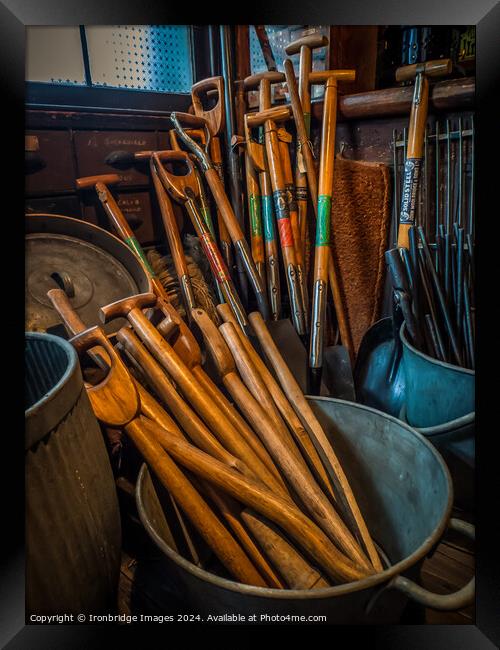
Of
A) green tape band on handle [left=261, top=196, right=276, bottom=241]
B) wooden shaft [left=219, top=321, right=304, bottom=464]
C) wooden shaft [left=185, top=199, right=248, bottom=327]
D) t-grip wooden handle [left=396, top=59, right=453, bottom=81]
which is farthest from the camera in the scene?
green tape band on handle [left=261, top=196, right=276, bottom=241]

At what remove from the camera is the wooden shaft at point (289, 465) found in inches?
37.5

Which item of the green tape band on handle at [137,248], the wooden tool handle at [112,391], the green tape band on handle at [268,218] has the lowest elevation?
the wooden tool handle at [112,391]

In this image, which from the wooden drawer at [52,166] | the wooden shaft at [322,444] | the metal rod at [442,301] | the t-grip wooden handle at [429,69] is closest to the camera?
the wooden shaft at [322,444]

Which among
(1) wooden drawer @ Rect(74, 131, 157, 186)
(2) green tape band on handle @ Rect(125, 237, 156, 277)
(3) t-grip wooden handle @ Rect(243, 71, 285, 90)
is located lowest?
(2) green tape band on handle @ Rect(125, 237, 156, 277)

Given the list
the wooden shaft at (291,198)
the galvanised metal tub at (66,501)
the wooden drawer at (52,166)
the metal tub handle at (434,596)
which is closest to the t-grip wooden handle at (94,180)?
the wooden drawer at (52,166)

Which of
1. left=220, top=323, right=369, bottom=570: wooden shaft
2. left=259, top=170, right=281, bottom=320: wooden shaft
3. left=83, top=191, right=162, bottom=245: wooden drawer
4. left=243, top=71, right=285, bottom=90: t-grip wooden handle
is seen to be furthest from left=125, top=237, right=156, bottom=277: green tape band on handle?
left=243, top=71, right=285, bottom=90: t-grip wooden handle

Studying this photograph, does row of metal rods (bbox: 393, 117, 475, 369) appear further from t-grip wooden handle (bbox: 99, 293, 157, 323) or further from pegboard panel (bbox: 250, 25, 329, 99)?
t-grip wooden handle (bbox: 99, 293, 157, 323)

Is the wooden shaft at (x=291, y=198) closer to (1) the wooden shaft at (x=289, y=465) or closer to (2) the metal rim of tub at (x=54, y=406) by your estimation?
(1) the wooden shaft at (x=289, y=465)

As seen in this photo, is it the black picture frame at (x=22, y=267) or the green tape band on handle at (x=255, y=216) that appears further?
the green tape band on handle at (x=255, y=216)

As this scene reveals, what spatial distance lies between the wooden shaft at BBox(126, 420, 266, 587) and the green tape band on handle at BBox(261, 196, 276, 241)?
1057 millimetres

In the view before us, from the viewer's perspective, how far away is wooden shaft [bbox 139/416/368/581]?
87 centimetres

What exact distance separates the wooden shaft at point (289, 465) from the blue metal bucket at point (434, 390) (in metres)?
0.41

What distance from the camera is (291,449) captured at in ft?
3.69

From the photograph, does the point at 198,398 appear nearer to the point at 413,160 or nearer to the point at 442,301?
the point at 442,301
